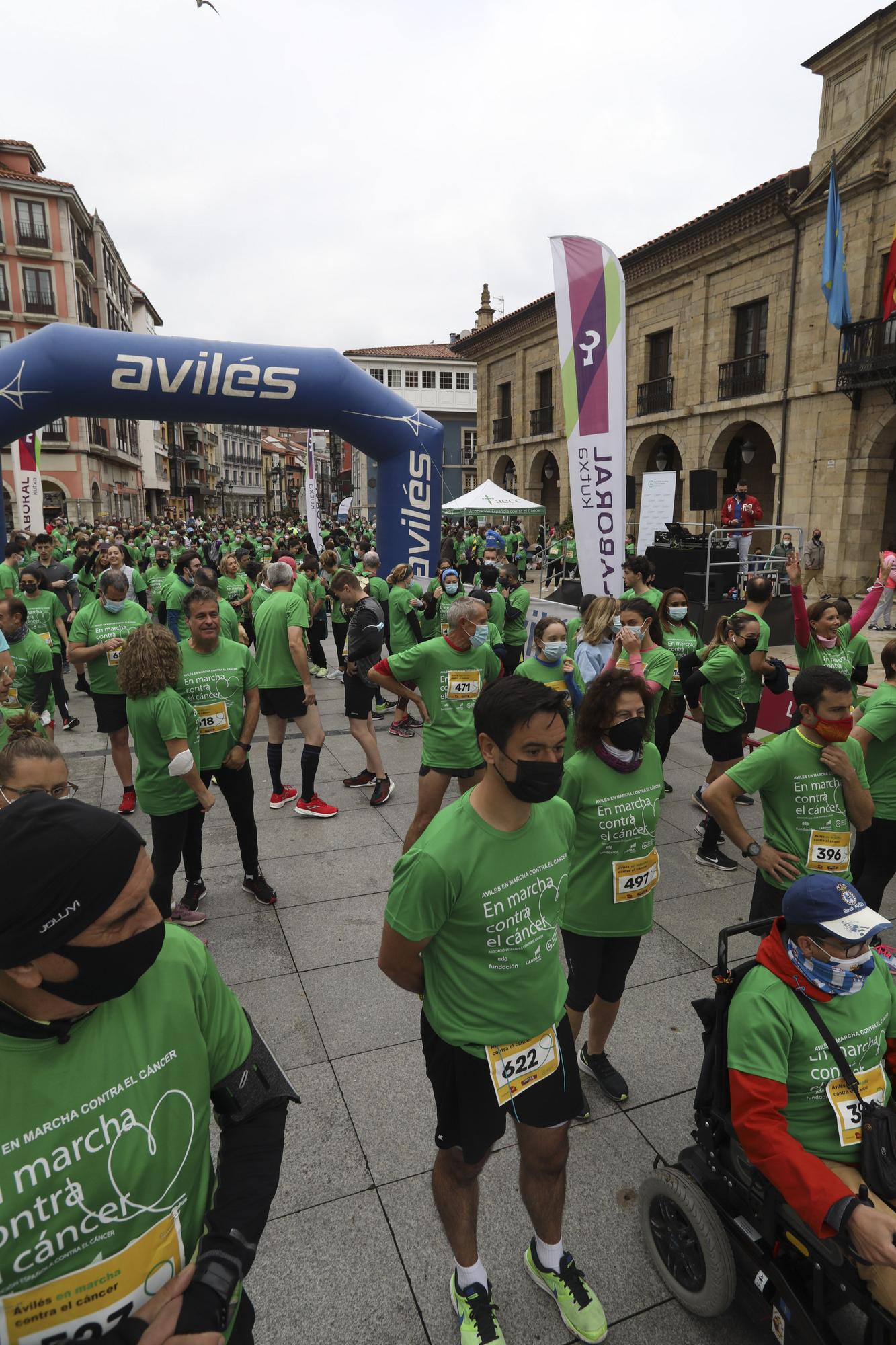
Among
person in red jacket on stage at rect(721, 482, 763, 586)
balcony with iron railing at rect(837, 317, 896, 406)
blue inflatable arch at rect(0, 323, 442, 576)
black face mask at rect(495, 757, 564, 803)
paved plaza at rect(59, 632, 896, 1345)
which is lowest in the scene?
paved plaza at rect(59, 632, 896, 1345)

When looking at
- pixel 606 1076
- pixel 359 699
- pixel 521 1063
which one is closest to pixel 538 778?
pixel 521 1063

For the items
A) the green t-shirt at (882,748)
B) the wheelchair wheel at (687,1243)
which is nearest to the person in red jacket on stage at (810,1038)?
the wheelchair wheel at (687,1243)

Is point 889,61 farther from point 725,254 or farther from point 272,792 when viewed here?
point 272,792

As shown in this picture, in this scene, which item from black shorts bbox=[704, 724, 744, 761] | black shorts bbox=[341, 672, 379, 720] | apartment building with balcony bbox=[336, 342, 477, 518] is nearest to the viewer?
black shorts bbox=[704, 724, 744, 761]

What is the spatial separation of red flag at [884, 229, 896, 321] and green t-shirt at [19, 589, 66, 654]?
55.0 ft

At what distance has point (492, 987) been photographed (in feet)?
6.89

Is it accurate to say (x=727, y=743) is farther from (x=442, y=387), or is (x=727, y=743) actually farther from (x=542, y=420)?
(x=442, y=387)

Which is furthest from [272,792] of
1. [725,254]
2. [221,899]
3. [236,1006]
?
[725,254]

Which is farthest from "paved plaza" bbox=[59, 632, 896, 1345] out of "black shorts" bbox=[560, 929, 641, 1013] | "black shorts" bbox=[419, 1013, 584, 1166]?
"black shorts" bbox=[419, 1013, 584, 1166]

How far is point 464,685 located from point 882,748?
2.41 m

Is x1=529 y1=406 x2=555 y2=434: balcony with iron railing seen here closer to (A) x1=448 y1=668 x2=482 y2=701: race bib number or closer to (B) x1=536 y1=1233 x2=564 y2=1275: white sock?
(A) x1=448 y1=668 x2=482 y2=701: race bib number

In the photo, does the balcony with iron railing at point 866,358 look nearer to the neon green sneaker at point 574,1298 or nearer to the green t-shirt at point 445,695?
the green t-shirt at point 445,695

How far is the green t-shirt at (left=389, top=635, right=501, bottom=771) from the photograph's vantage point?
484cm

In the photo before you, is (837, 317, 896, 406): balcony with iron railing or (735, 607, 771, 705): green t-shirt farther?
(837, 317, 896, 406): balcony with iron railing
